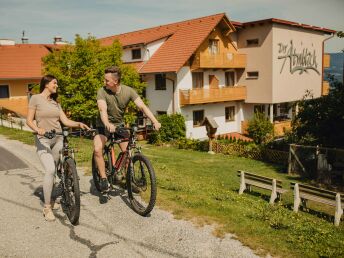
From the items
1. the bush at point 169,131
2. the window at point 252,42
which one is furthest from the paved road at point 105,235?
the window at point 252,42

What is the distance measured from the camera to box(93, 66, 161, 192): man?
5.57 meters

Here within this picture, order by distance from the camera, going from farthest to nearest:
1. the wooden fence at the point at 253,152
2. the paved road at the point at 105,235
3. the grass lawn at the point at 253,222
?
1. the wooden fence at the point at 253,152
2. the grass lawn at the point at 253,222
3. the paved road at the point at 105,235

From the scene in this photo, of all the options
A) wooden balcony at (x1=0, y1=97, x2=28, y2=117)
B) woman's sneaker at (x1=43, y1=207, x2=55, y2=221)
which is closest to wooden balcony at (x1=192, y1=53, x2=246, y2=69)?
wooden balcony at (x1=0, y1=97, x2=28, y2=117)

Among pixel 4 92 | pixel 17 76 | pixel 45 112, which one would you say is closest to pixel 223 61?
pixel 17 76

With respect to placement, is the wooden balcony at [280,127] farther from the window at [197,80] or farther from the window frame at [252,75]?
the window at [197,80]

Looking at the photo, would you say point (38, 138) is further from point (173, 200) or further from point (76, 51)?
point (76, 51)

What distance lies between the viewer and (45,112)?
18.6 feet

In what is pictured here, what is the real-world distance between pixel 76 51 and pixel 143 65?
23.3ft

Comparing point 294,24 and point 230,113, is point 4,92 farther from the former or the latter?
point 294,24

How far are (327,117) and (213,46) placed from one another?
16568mm

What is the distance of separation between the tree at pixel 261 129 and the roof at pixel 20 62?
22407mm

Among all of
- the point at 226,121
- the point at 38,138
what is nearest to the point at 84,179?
the point at 38,138

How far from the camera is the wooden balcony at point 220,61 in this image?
28.9m

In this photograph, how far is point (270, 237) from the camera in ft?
16.1
